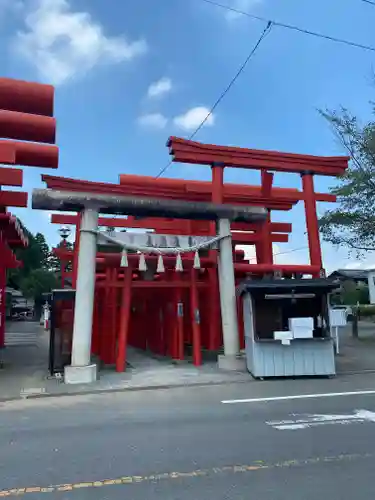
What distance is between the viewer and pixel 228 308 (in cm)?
1282

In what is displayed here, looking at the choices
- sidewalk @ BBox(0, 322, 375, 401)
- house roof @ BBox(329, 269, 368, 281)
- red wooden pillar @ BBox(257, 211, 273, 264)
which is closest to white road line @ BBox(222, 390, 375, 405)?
sidewalk @ BBox(0, 322, 375, 401)

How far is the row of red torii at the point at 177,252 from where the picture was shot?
11688 mm

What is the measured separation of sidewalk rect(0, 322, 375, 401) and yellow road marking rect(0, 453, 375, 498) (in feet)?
18.3

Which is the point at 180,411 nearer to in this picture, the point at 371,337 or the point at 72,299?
the point at 72,299

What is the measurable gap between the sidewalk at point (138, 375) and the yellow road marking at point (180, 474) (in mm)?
5584

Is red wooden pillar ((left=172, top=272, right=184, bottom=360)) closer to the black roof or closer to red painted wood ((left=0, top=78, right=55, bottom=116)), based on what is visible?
the black roof

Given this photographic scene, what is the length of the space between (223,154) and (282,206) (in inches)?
136

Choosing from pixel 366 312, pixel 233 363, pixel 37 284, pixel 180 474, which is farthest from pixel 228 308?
pixel 37 284

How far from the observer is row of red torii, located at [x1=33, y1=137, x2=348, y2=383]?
11.7 meters

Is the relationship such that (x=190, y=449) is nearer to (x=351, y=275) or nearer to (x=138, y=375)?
(x=138, y=375)

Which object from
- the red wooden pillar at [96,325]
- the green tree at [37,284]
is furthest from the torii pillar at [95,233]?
the green tree at [37,284]

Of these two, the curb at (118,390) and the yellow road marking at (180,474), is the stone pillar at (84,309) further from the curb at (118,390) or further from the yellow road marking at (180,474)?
the yellow road marking at (180,474)

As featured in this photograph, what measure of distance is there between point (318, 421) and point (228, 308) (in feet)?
20.6

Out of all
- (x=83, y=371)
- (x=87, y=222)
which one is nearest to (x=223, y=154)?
(x=87, y=222)
